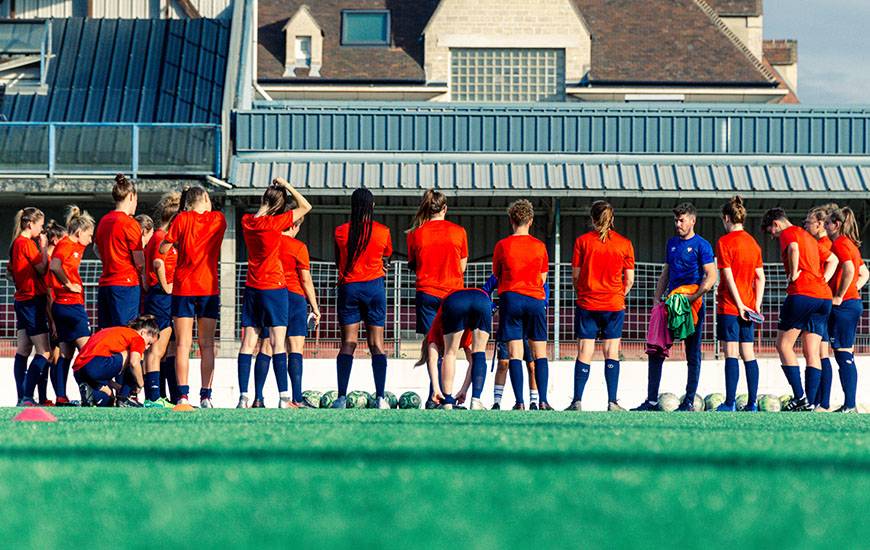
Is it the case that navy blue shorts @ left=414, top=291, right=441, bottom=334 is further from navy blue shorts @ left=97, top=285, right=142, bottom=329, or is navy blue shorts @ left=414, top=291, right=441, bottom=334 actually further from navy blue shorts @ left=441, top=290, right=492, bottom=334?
navy blue shorts @ left=97, top=285, right=142, bottom=329

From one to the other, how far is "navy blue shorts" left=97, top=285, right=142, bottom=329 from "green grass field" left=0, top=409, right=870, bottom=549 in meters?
6.74

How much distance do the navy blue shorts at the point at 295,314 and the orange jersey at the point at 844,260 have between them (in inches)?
175

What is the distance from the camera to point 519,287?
10445 millimetres

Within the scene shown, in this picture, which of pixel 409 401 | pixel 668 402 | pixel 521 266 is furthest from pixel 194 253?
pixel 668 402

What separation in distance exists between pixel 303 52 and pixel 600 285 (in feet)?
135

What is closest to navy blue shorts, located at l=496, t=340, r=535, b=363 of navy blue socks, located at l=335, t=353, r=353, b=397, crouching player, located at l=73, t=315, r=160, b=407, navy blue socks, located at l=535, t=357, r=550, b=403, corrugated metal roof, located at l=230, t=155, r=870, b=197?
navy blue socks, located at l=535, t=357, r=550, b=403

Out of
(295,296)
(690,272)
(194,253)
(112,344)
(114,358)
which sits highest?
(194,253)

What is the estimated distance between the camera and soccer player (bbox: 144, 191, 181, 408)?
35.1ft

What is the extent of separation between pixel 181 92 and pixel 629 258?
1596 cm

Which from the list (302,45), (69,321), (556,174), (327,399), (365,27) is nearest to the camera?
(69,321)

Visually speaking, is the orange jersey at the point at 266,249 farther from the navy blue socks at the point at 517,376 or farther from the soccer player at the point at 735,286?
the soccer player at the point at 735,286

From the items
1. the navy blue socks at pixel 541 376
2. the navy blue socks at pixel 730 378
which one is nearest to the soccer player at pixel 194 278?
the navy blue socks at pixel 541 376

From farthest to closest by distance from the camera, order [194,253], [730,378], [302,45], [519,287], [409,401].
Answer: [302,45], [409,401], [730,378], [519,287], [194,253]

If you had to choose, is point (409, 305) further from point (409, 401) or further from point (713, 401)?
point (713, 401)
